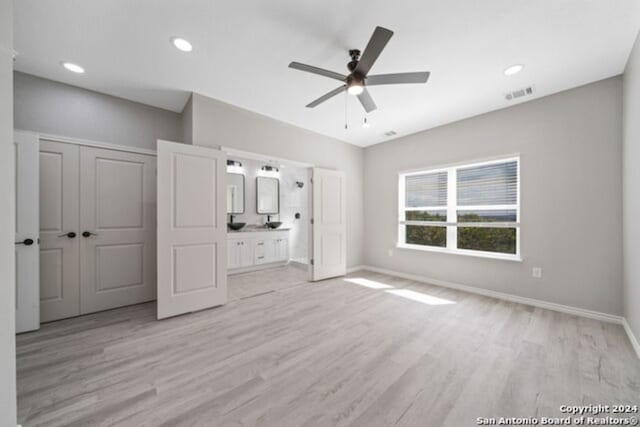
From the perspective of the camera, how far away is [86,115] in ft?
9.40

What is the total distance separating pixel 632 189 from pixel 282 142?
160 inches

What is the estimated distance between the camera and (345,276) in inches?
179

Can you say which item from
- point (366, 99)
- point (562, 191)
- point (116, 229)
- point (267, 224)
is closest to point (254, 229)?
point (267, 224)

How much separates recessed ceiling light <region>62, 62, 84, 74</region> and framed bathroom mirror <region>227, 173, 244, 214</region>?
2975mm

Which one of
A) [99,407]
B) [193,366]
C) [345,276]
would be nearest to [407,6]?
[193,366]

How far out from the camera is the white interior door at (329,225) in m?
4.19

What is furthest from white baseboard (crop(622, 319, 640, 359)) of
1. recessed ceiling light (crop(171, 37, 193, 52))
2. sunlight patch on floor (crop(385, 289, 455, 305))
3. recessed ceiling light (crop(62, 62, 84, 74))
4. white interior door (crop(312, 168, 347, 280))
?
recessed ceiling light (crop(62, 62, 84, 74))

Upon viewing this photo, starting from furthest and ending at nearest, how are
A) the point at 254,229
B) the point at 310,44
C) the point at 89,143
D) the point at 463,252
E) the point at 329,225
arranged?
1. the point at 254,229
2. the point at 329,225
3. the point at 463,252
4. the point at 89,143
5. the point at 310,44

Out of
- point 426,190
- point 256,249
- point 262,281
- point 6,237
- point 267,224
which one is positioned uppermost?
point 426,190

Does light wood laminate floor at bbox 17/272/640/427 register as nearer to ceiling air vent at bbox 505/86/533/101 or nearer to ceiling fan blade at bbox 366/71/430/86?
ceiling fan blade at bbox 366/71/430/86

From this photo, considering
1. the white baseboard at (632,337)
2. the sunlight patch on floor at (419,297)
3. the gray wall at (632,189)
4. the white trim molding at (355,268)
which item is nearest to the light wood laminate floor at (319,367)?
the white baseboard at (632,337)

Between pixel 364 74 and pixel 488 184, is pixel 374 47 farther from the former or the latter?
pixel 488 184

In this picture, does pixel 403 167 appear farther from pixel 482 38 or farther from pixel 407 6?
pixel 407 6

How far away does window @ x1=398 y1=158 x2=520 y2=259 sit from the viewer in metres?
3.35
